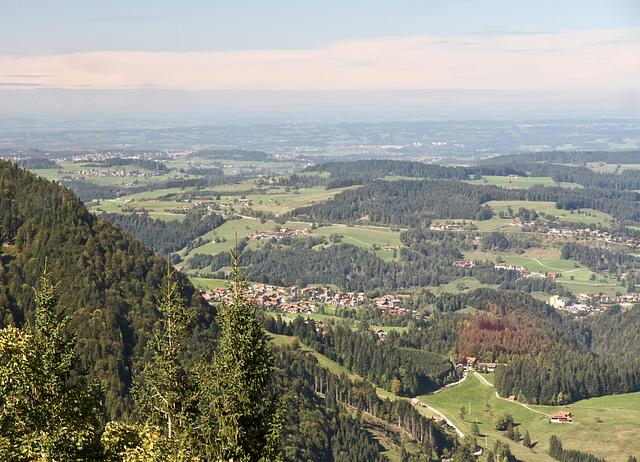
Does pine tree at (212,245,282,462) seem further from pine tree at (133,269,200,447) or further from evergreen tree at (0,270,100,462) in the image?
evergreen tree at (0,270,100,462)

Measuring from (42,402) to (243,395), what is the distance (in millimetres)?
8909

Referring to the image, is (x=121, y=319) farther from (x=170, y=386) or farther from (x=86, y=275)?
(x=170, y=386)

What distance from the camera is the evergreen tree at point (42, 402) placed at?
25.3 metres

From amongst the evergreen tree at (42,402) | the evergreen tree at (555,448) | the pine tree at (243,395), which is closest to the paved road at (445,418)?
the evergreen tree at (555,448)

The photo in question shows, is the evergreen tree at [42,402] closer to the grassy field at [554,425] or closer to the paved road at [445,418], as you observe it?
the grassy field at [554,425]

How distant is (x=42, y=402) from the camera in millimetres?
26875

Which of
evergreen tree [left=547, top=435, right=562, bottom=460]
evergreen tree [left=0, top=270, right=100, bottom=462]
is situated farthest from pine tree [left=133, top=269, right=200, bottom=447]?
evergreen tree [left=547, top=435, right=562, bottom=460]

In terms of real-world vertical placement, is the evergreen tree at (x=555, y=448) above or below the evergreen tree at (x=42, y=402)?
Result: below

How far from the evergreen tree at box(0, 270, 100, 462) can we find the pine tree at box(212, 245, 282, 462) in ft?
19.5

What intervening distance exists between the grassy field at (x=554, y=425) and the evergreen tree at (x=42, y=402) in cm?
12606

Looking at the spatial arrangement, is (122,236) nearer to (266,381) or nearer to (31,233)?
(31,233)

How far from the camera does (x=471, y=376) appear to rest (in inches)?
7598

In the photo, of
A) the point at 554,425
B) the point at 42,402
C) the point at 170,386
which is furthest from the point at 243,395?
the point at 554,425

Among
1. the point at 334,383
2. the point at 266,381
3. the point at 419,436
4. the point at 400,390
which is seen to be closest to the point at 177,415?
the point at 266,381
